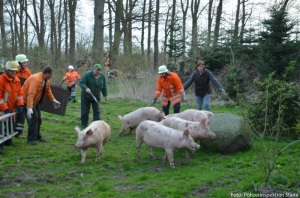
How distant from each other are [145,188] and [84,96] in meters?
5.80

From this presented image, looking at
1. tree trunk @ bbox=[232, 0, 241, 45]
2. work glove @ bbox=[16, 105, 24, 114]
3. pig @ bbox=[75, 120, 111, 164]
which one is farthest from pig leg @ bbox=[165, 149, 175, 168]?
tree trunk @ bbox=[232, 0, 241, 45]

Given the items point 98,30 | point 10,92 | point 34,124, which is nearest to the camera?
point 10,92

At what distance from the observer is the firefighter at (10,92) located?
9297 mm

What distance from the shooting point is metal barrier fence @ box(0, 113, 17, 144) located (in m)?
Answer: 8.84

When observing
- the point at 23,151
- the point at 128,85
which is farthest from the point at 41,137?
the point at 128,85

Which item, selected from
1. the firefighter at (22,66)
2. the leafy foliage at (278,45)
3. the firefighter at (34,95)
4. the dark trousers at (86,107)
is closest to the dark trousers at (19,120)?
the firefighter at (34,95)

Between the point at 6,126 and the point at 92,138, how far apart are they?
2.09m

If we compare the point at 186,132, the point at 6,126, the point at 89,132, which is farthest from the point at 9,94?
the point at 186,132

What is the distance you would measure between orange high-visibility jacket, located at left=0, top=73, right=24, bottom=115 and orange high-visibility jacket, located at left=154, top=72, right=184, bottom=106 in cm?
403

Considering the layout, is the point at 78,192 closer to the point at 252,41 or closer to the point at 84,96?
the point at 84,96

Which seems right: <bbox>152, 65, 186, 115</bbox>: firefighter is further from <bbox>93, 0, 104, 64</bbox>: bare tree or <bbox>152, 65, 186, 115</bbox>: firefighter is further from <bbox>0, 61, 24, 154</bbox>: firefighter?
<bbox>93, 0, 104, 64</bbox>: bare tree

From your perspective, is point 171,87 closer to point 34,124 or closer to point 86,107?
point 86,107

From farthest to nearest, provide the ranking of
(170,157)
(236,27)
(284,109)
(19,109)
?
(236,27), (284,109), (19,109), (170,157)

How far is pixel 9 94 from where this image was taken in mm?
9461
